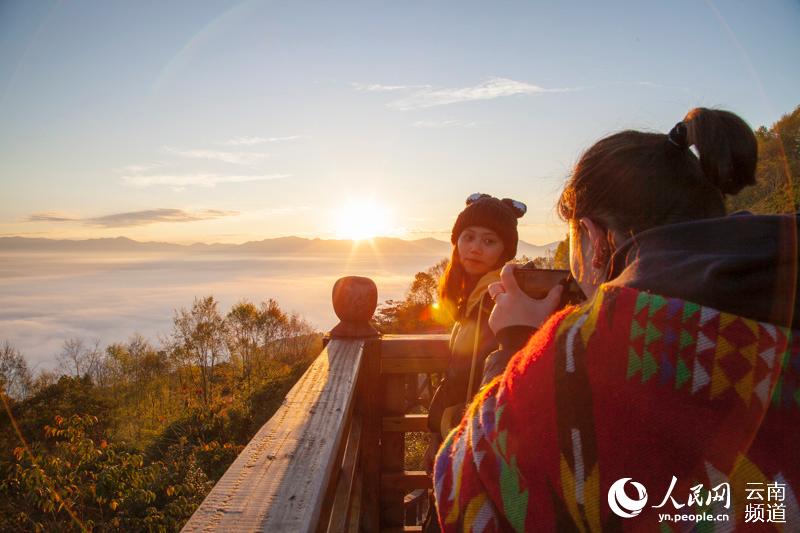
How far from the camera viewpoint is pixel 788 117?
3884 centimetres

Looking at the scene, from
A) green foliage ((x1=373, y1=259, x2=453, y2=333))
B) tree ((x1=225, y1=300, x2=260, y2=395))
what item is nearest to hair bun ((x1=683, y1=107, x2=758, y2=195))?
green foliage ((x1=373, y1=259, x2=453, y2=333))

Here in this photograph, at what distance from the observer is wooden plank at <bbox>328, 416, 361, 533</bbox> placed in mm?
1552

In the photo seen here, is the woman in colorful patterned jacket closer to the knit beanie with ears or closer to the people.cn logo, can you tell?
the people.cn logo

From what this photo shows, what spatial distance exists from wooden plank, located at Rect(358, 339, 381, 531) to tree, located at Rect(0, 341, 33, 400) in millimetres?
38275

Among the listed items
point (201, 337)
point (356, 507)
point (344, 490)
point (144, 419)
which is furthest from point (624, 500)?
point (201, 337)

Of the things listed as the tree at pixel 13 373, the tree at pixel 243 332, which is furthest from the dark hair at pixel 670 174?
the tree at pixel 243 332

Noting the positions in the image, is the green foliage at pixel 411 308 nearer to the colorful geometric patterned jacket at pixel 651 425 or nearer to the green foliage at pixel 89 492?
the green foliage at pixel 89 492

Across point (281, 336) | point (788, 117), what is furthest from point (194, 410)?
point (788, 117)

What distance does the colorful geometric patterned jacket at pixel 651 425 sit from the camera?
64 centimetres

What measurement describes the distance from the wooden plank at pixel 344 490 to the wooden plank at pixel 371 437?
0.67 feet

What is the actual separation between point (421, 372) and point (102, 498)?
5.46 m

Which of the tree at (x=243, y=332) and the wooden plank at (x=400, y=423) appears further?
the tree at (x=243, y=332)

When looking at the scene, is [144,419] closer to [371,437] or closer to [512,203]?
[371,437]

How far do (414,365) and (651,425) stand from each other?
178cm
